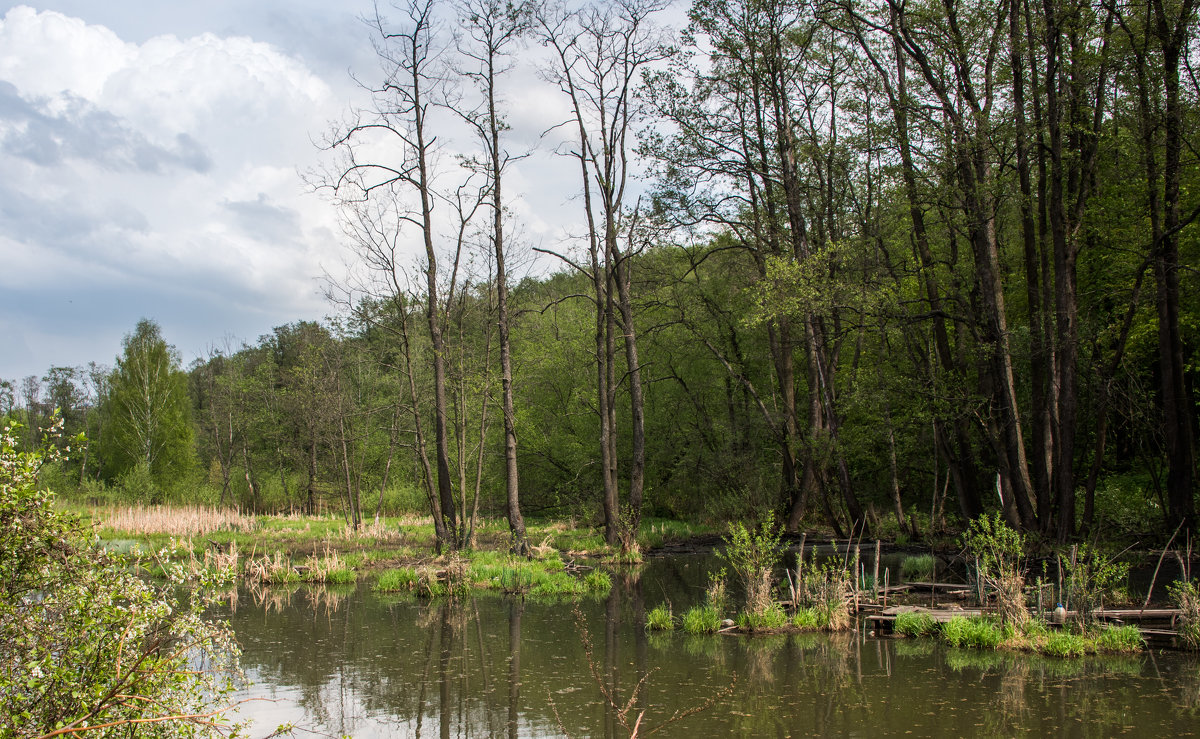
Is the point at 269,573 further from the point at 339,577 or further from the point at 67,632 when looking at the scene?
the point at 67,632

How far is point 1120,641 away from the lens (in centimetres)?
971

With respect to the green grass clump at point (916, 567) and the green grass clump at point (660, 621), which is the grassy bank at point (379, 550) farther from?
the green grass clump at point (916, 567)

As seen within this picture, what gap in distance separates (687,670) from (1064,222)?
36.4 ft

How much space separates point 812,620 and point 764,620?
2.32 feet

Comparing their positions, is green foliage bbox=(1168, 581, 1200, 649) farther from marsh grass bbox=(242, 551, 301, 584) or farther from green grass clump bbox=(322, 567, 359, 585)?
marsh grass bbox=(242, 551, 301, 584)

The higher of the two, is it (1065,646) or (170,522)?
(170,522)

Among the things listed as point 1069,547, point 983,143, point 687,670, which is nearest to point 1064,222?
point 983,143

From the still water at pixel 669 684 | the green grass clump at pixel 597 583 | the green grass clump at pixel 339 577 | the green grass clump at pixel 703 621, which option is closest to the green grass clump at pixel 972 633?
the still water at pixel 669 684

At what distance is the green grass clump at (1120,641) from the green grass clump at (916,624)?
2.00 m

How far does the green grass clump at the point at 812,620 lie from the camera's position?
38.1 feet

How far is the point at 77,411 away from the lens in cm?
5931

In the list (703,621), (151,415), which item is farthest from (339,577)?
(151,415)

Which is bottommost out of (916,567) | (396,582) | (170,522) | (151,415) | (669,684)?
(916,567)

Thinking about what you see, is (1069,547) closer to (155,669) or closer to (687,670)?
(687,670)
